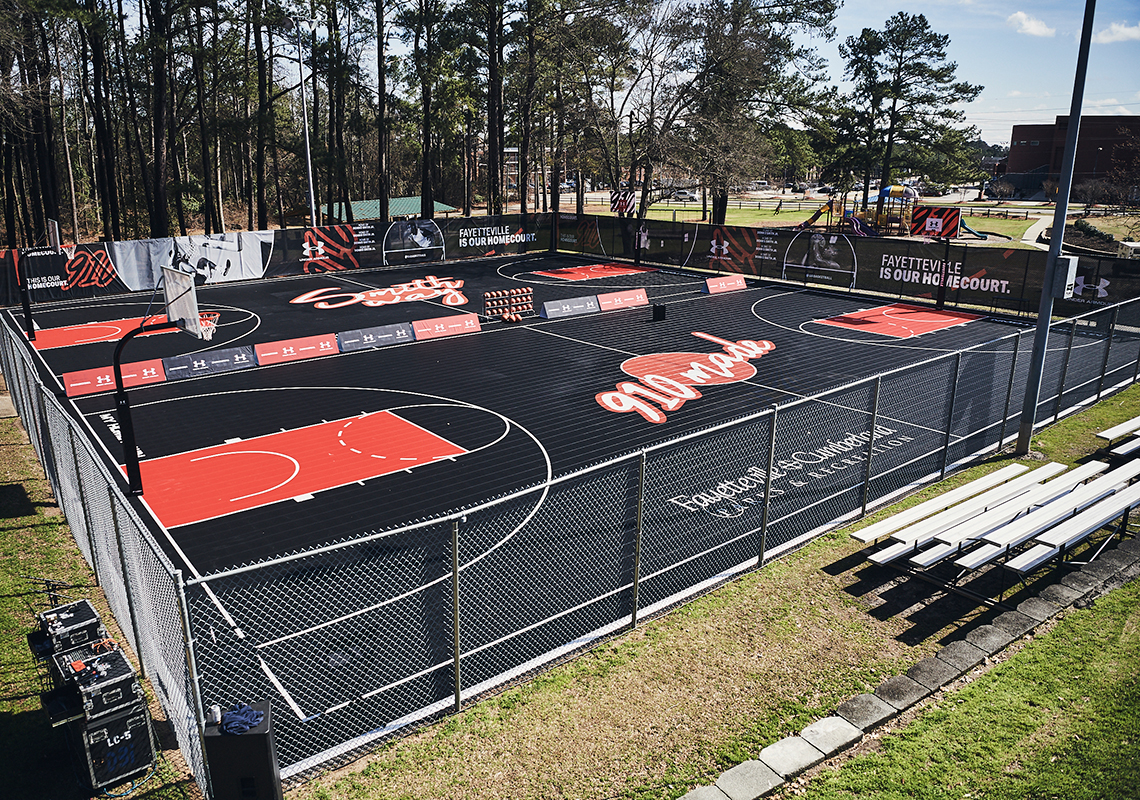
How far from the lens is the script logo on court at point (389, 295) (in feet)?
99.8

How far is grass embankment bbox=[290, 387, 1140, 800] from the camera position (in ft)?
22.7

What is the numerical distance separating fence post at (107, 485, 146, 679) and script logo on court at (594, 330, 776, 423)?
423 inches

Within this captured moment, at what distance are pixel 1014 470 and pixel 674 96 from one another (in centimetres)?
3609

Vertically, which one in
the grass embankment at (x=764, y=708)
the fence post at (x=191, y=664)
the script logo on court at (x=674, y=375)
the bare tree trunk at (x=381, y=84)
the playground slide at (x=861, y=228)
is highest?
the bare tree trunk at (x=381, y=84)

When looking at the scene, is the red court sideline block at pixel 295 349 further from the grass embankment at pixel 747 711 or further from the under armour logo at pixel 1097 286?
the under armour logo at pixel 1097 286

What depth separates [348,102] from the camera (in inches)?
2623

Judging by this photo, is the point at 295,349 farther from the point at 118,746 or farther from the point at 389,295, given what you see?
the point at 118,746

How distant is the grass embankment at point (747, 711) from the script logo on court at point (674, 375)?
7905 mm

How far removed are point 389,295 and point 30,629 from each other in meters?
23.2

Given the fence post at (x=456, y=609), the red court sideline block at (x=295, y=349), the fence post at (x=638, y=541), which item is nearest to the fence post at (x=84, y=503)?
the fence post at (x=456, y=609)

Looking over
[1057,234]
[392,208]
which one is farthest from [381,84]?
[1057,234]

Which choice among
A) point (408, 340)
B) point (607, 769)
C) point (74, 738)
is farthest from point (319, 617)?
point (408, 340)

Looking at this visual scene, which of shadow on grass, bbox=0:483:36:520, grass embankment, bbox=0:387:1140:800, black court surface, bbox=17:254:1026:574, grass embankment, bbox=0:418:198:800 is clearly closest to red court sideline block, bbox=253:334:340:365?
black court surface, bbox=17:254:1026:574

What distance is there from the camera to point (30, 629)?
945 cm
